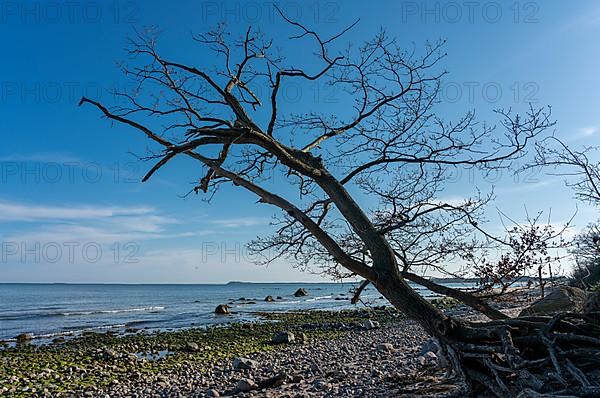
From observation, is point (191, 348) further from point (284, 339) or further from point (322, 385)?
point (322, 385)

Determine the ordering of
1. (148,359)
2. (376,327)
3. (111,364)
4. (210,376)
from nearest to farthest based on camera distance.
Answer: (210,376), (111,364), (148,359), (376,327)

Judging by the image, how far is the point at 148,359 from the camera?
16406 millimetres

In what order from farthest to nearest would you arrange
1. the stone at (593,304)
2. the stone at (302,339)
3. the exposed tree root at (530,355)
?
1. the stone at (302,339)
2. the stone at (593,304)
3. the exposed tree root at (530,355)

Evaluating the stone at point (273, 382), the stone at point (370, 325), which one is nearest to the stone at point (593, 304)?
the stone at point (273, 382)

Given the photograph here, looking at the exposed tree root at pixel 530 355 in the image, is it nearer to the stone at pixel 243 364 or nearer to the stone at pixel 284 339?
the stone at pixel 243 364

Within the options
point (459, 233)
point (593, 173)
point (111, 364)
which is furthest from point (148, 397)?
point (593, 173)

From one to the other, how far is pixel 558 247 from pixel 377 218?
2253 mm

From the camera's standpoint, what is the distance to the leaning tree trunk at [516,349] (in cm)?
477

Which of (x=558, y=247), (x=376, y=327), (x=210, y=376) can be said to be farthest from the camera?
(x=376, y=327)

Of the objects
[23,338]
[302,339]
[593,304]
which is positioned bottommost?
[302,339]

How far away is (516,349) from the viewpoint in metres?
5.06

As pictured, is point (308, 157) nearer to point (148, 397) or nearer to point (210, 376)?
point (148, 397)

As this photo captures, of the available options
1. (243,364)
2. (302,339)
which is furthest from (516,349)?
(302,339)

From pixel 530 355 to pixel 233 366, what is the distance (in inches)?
383
